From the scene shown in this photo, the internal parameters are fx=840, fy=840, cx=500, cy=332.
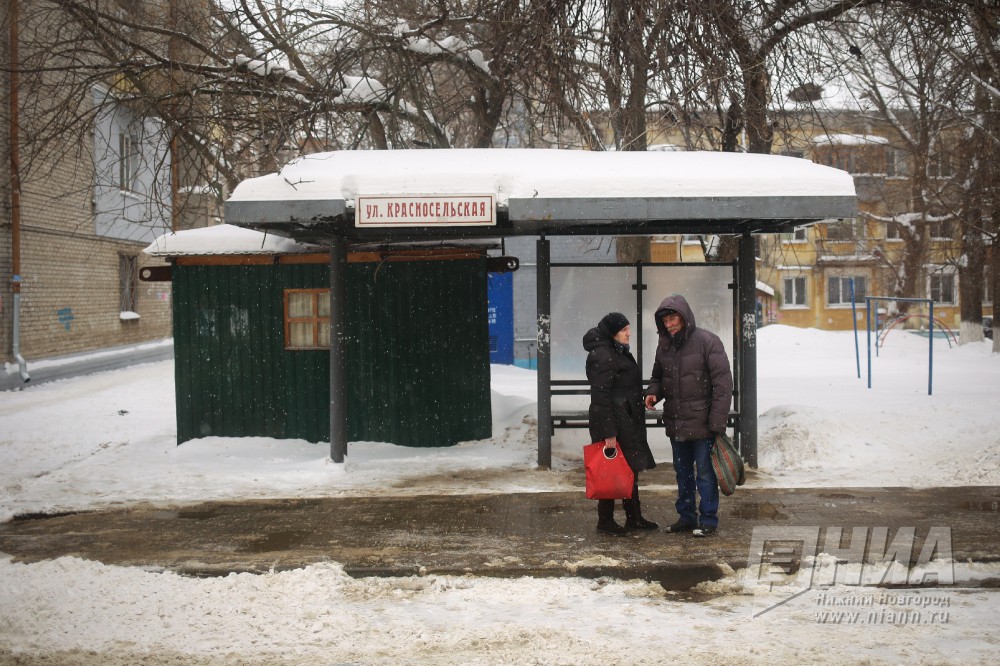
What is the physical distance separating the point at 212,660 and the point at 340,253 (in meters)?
4.88

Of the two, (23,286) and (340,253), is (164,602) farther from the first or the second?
(23,286)

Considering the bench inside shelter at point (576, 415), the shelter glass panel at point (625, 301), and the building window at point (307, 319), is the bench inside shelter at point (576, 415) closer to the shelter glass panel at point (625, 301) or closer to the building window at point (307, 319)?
the shelter glass panel at point (625, 301)

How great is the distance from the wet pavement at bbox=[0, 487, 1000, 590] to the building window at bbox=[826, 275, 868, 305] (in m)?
33.8

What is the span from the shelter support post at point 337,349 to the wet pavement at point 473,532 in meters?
1.18

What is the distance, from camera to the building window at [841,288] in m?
39.0

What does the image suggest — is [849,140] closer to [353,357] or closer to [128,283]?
[128,283]

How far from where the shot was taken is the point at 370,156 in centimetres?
791

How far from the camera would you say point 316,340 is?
372 inches

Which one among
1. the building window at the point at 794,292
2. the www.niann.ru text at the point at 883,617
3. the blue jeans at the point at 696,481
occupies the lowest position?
the www.niann.ru text at the point at 883,617

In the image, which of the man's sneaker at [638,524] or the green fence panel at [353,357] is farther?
the green fence panel at [353,357]

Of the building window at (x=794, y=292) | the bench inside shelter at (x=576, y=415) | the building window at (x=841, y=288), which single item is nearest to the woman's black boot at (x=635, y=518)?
the bench inside shelter at (x=576, y=415)

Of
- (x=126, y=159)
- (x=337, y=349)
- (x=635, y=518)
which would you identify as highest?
(x=126, y=159)

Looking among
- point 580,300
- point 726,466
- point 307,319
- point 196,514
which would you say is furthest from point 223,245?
point 726,466

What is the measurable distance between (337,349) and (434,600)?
12.8ft
